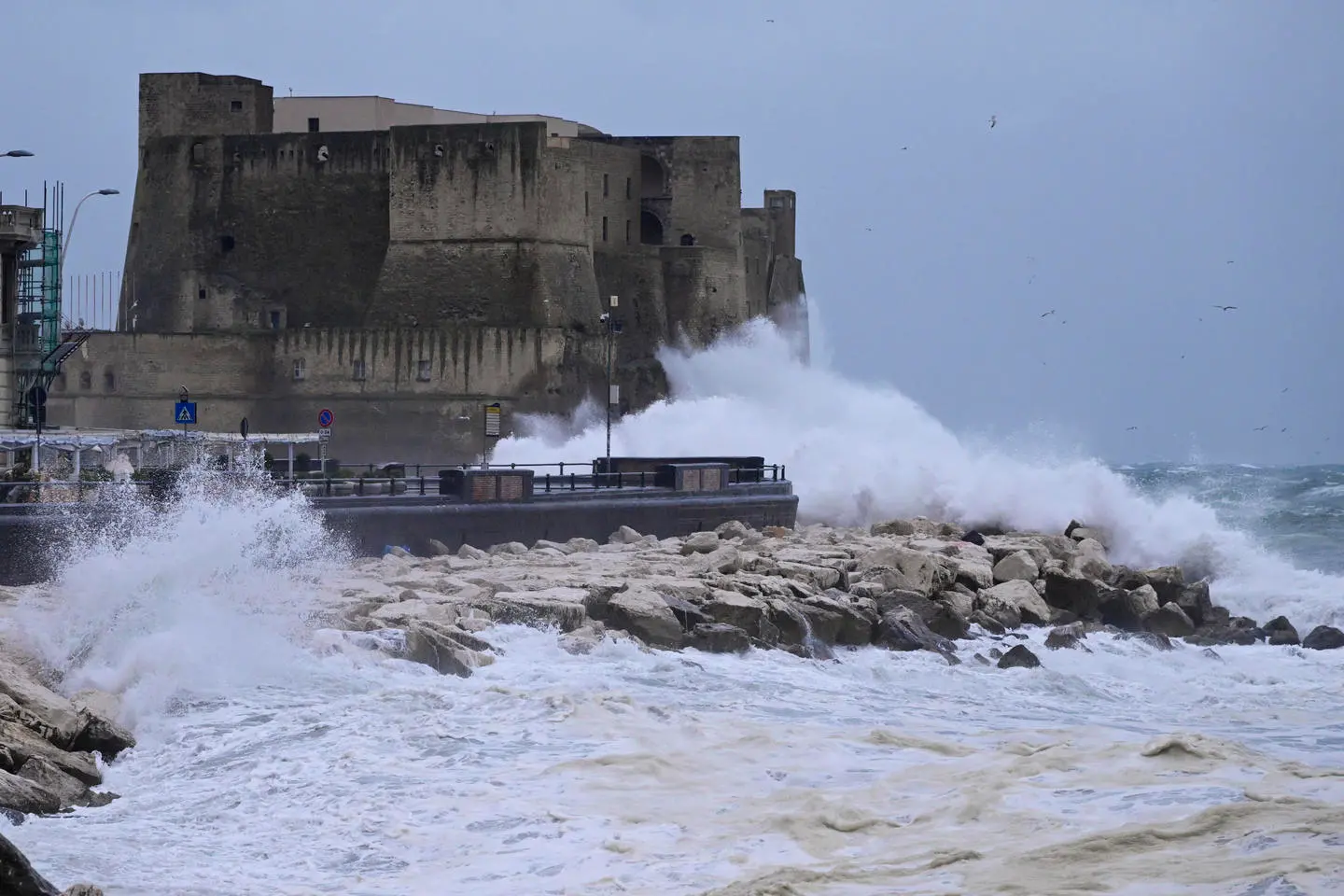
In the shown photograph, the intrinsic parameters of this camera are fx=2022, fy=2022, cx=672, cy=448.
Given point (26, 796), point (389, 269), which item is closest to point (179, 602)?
point (26, 796)

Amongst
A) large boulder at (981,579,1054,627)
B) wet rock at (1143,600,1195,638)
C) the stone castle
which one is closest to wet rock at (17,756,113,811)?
large boulder at (981,579,1054,627)

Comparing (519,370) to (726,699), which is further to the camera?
(519,370)

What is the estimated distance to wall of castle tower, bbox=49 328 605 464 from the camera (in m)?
42.6

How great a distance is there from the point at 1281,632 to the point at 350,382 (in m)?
25.5

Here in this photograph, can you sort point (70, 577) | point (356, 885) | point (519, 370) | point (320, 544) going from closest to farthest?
point (356, 885) < point (70, 577) < point (320, 544) < point (519, 370)

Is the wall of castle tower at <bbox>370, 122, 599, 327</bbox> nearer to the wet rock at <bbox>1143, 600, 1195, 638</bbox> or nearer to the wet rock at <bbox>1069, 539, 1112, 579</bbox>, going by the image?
the wet rock at <bbox>1069, 539, 1112, 579</bbox>

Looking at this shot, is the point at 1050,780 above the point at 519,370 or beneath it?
beneath

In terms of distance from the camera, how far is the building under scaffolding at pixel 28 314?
29.5 m

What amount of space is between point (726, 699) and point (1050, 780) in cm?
379

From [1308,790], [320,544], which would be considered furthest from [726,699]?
[320,544]

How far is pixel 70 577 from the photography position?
57.5ft

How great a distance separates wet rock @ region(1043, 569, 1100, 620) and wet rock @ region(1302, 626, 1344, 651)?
237 cm

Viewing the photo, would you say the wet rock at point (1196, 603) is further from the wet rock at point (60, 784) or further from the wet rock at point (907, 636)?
the wet rock at point (60, 784)

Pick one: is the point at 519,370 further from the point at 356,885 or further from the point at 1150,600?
the point at 356,885
